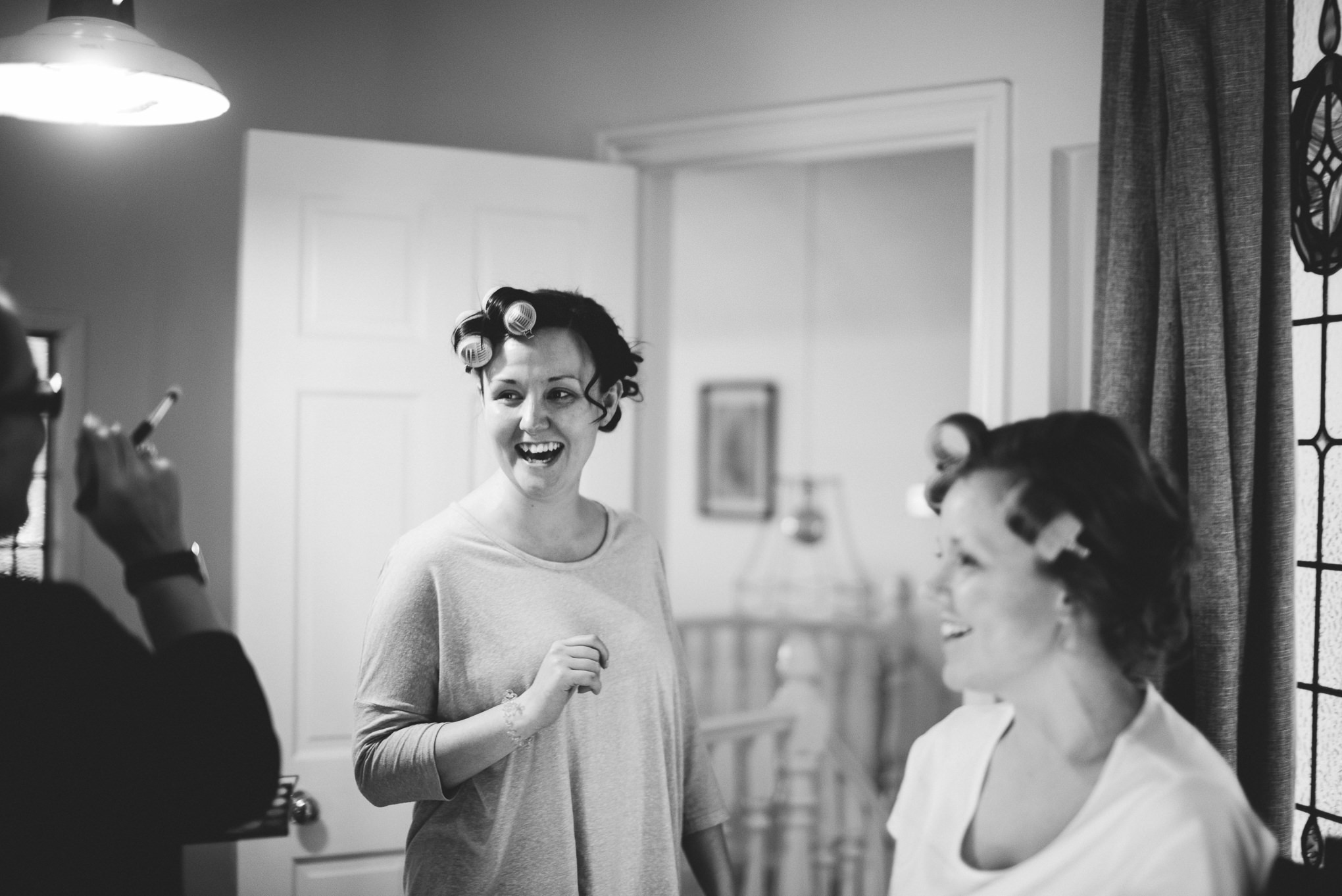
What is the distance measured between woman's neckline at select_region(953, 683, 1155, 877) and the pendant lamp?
1503 millimetres

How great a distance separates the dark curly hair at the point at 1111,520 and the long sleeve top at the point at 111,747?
791 millimetres

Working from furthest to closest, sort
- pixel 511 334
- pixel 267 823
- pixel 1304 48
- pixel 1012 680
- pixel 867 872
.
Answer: pixel 867 872 < pixel 1304 48 < pixel 511 334 < pixel 267 823 < pixel 1012 680

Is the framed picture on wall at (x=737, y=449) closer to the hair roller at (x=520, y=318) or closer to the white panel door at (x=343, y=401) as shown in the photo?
the white panel door at (x=343, y=401)

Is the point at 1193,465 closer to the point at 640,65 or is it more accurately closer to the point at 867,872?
the point at 640,65

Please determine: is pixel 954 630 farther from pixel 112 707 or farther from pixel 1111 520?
pixel 112 707

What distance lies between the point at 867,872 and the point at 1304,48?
2735mm

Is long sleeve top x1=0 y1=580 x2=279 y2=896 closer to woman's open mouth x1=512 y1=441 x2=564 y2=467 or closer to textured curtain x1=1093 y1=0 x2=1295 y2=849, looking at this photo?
woman's open mouth x1=512 y1=441 x2=564 y2=467

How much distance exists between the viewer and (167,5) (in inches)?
112

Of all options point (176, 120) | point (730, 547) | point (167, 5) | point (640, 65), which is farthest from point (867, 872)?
point (167, 5)

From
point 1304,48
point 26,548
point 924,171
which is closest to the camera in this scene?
point 1304,48

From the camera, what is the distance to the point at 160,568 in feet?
3.47

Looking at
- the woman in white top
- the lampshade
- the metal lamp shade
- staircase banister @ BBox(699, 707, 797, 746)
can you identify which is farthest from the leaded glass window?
the lampshade

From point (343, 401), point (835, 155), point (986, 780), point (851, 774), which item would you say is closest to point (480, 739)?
point (986, 780)

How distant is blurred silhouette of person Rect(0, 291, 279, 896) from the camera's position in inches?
36.9
